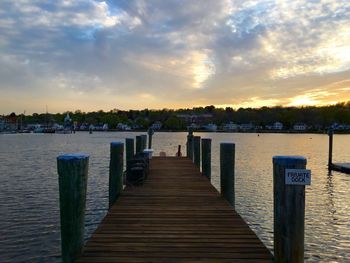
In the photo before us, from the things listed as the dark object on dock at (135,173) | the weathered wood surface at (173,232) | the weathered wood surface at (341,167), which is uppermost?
the dark object on dock at (135,173)

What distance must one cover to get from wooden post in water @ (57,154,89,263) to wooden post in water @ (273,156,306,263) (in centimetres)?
291

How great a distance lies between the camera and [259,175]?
102 feet

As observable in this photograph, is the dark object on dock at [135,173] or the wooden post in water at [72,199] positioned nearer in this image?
the wooden post in water at [72,199]

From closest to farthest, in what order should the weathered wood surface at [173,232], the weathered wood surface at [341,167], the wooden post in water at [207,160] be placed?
the weathered wood surface at [173,232] < the wooden post in water at [207,160] < the weathered wood surface at [341,167]

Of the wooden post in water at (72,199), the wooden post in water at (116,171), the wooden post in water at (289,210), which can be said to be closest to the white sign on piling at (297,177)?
the wooden post in water at (289,210)

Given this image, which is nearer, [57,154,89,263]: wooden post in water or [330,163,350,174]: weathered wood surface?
[57,154,89,263]: wooden post in water

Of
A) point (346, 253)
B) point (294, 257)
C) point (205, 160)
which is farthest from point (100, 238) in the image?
point (205, 160)

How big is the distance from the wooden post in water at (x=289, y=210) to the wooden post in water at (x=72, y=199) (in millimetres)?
2908

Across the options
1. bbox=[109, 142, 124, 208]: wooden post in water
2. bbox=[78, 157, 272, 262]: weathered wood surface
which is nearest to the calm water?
bbox=[109, 142, 124, 208]: wooden post in water

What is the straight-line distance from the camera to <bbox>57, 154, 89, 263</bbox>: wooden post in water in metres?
5.81

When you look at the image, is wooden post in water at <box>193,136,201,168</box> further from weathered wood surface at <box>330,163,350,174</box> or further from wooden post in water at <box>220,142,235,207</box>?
weathered wood surface at <box>330,163,350,174</box>

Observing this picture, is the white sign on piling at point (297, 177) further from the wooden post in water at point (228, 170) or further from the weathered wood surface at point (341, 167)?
the weathered wood surface at point (341, 167)

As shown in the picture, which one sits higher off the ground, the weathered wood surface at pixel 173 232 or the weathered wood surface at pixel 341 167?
the weathered wood surface at pixel 173 232

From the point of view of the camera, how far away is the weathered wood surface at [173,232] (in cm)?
572
